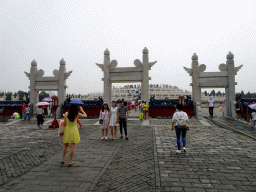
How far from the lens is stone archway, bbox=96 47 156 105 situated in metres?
16.2

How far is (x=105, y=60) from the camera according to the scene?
1692 centimetres

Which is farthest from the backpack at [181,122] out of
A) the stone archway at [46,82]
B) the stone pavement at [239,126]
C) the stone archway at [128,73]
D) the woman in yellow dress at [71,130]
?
the stone archway at [46,82]

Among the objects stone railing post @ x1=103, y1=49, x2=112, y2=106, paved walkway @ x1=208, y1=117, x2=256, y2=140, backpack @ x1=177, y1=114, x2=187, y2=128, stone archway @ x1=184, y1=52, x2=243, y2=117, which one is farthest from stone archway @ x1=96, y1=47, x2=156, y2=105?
backpack @ x1=177, y1=114, x2=187, y2=128

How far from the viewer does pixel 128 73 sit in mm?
16656

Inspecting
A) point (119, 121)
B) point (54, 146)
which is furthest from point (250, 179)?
point (54, 146)

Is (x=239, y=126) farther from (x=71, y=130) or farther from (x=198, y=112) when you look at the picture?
(x=71, y=130)

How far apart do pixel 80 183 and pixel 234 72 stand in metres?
15.9

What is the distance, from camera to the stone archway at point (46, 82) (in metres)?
17.3

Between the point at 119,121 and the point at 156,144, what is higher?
the point at 119,121

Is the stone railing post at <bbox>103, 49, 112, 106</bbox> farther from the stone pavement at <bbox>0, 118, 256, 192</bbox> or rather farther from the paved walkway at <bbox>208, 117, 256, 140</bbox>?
the stone pavement at <bbox>0, 118, 256, 192</bbox>

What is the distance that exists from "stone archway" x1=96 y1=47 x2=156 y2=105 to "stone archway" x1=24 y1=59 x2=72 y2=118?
331 cm

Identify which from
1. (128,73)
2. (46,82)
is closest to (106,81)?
(128,73)

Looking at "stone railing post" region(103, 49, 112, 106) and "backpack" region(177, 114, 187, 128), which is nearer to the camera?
"backpack" region(177, 114, 187, 128)

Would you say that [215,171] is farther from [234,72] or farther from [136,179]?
[234,72]
